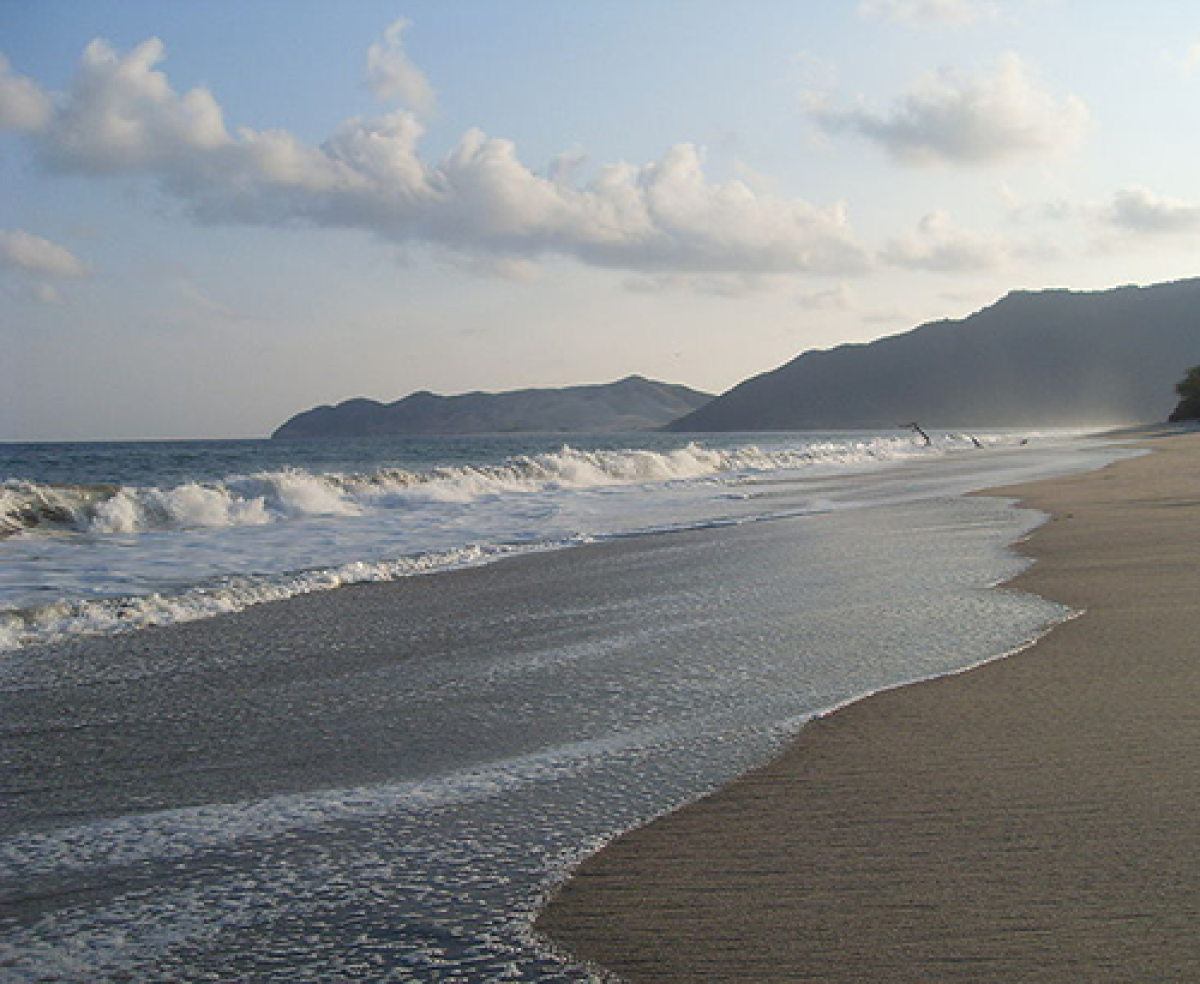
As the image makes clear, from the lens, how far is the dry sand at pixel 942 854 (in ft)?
7.83

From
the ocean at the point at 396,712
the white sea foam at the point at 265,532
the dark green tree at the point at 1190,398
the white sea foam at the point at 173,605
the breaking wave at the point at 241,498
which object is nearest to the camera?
the ocean at the point at 396,712

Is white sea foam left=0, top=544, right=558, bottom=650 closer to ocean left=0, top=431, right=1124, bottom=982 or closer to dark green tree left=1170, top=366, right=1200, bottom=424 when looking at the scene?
ocean left=0, top=431, right=1124, bottom=982

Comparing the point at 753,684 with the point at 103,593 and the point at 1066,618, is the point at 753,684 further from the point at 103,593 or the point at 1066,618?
the point at 103,593

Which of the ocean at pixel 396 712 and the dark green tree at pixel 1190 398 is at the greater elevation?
the dark green tree at pixel 1190 398

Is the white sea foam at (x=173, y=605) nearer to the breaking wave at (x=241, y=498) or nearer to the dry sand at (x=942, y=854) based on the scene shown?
the dry sand at (x=942, y=854)

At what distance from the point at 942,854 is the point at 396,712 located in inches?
108

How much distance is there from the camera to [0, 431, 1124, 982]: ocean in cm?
271

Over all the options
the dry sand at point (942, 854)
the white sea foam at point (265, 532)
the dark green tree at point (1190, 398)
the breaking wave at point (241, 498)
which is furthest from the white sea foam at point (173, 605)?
the dark green tree at point (1190, 398)

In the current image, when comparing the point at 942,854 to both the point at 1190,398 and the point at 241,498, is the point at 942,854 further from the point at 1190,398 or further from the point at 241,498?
the point at 1190,398

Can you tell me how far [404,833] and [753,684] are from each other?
2.33m

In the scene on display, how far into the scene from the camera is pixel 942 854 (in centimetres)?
292

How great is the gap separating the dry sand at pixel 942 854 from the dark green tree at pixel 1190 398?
74714mm

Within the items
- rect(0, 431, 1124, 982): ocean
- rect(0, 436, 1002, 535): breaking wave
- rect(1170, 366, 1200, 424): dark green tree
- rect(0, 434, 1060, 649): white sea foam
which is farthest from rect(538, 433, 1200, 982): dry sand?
rect(1170, 366, 1200, 424): dark green tree

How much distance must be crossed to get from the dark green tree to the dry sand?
245 ft
